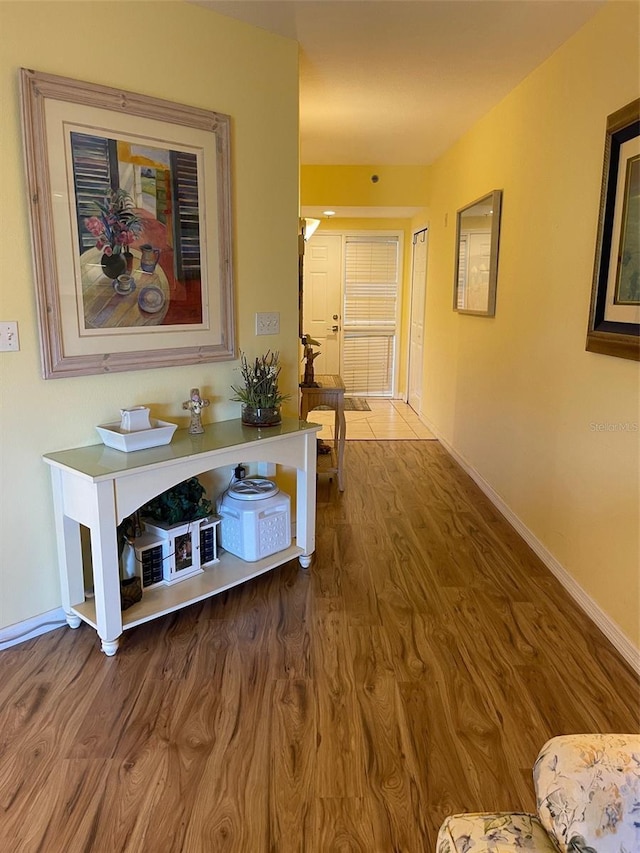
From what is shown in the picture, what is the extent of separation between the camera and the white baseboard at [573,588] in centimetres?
213

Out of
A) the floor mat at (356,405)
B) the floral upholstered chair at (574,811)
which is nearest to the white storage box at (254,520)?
the floral upholstered chair at (574,811)

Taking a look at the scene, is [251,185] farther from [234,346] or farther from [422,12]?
[422,12]

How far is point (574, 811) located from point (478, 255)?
12.0 feet

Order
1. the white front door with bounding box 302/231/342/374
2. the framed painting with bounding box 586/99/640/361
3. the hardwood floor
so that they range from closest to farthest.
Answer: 1. the hardwood floor
2. the framed painting with bounding box 586/99/640/361
3. the white front door with bounding box 302/231/342/374

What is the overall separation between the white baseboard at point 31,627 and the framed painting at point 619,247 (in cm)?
238

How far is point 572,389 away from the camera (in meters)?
2.62

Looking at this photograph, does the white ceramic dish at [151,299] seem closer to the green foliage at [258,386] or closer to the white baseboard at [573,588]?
the green foliage at [258,386]

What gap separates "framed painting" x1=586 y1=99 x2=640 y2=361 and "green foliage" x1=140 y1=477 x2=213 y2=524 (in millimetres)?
1759

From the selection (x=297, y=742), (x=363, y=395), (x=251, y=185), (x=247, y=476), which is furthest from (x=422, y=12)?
(x=363, y=395)

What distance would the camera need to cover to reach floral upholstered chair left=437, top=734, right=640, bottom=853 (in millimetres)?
892

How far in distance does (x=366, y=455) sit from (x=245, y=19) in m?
3.10

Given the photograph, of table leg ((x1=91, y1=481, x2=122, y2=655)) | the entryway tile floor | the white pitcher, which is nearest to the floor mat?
the entryway tile floor

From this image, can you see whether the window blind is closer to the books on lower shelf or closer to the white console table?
the white console table

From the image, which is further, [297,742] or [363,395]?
[363,395]
